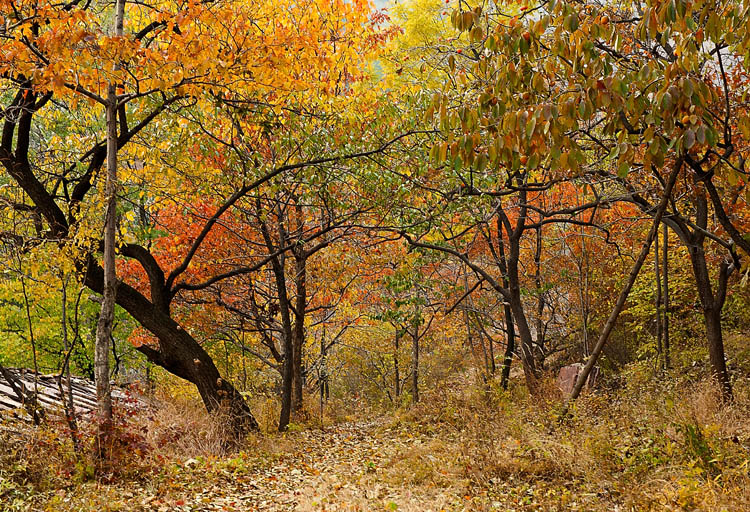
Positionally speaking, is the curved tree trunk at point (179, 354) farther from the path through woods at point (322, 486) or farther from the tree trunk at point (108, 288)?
the tree trunk at point (108, 288)

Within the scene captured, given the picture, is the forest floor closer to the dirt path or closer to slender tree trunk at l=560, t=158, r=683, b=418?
the dirt path

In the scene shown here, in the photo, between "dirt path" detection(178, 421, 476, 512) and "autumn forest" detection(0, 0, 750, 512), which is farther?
"dirt path" detection(178, 421, 476, 512)

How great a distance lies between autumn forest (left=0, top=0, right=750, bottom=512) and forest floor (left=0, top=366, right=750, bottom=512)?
1.5 inches

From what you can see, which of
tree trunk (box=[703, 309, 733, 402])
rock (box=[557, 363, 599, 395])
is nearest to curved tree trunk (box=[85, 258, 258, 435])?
rock (box=[557, 363, 599, 395])

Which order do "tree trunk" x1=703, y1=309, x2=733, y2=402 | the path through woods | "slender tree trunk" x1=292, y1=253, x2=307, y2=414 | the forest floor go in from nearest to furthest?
the forest floor < the path through woods < "tree trunk" x1=703, y1=309, x2=733, y2=402 < "slender tree trunk" x1=292, y1=253, x2=307, y2=414

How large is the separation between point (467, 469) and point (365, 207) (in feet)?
15.0

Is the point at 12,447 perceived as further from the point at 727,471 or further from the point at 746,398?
the point at 746,398

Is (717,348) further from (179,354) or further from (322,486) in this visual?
(179,354)

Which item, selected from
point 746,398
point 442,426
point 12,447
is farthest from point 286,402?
point 746,398

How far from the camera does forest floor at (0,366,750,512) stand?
15.8ft

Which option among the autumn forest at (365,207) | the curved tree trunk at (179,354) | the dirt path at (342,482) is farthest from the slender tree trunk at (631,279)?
the curved tree trunk at (179,354)

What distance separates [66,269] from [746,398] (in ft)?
28.0

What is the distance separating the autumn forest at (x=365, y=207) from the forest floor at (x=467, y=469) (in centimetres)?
4

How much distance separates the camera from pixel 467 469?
19.8 ft
